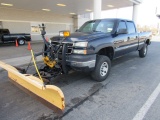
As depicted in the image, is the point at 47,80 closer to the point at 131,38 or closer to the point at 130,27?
the point at 131,38

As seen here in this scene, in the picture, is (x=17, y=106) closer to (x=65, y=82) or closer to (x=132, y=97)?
(x=65, y=82)

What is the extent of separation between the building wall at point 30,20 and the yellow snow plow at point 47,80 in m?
15.9

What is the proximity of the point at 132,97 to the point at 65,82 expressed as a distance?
1970 mm

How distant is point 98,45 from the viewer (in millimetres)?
4152

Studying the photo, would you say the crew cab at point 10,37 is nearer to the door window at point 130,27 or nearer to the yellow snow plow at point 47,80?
the yellow snow plow at point 47,80

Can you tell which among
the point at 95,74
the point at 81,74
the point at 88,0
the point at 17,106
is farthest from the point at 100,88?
the point at 88,0

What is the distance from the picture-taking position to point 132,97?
352cm

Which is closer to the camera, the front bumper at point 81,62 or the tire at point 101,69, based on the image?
the front bumper at point 81,62

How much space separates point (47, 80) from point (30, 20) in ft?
60.1

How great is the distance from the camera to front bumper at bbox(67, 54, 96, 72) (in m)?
3.84

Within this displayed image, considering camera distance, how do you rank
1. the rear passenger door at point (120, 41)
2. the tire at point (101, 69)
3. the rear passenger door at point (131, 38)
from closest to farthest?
the tire at point (101, 69), the rear passenger door at point (120, 41), the rear passenger door at point (131, 38)

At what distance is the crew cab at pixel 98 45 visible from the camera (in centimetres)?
390

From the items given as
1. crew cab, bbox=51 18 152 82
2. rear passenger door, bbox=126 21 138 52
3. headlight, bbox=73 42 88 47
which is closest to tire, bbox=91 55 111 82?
crew cab, bbox=51 18 152 82

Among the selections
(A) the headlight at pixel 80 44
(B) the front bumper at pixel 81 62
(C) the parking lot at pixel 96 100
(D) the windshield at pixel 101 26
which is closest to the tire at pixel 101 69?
(C) the parking lot at pixel 96 100
